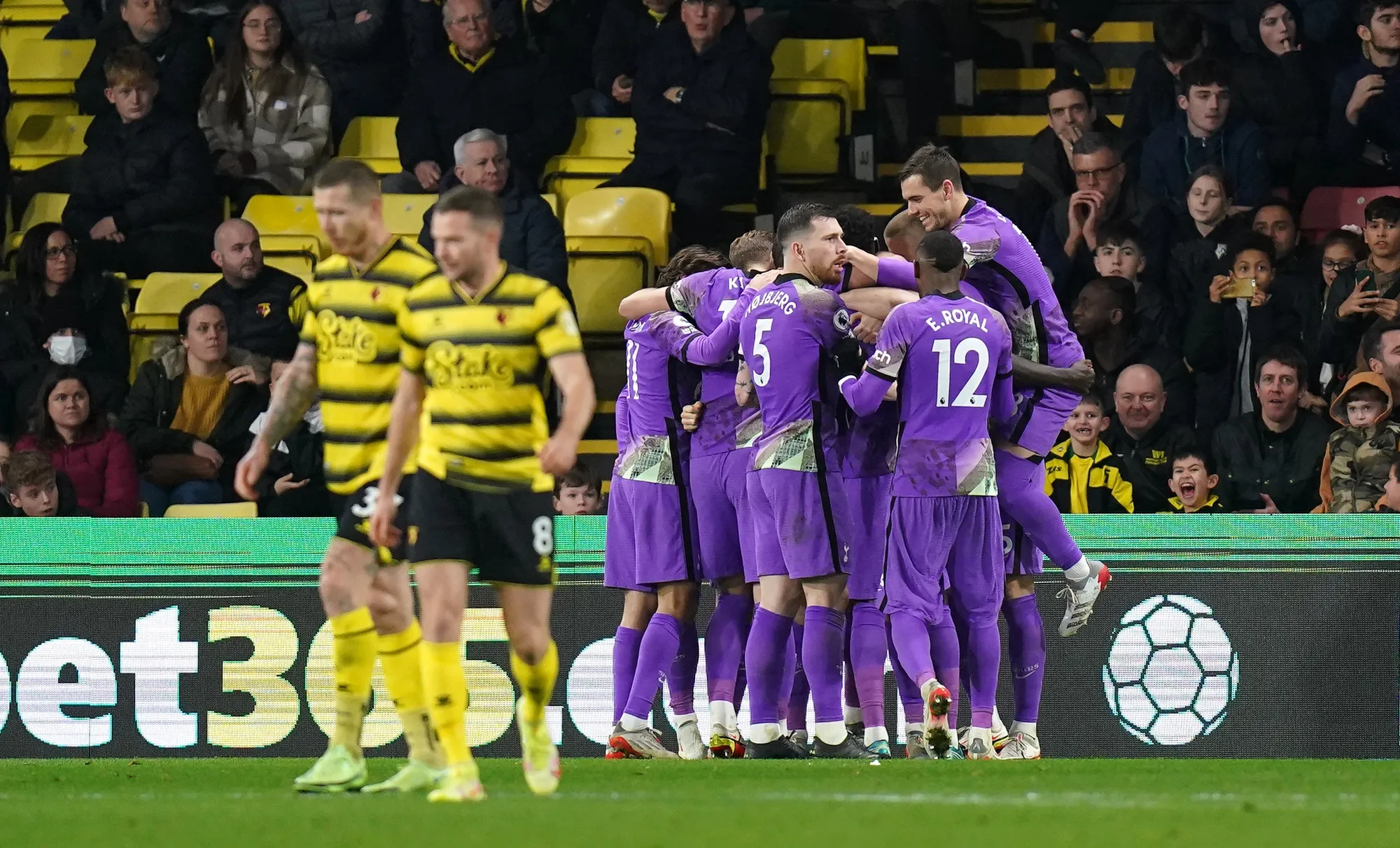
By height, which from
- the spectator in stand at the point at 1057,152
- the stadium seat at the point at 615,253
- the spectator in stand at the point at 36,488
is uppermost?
the spectator in stand at the point at 1057,152

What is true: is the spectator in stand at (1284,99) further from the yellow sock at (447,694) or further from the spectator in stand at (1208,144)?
the yellow sock at (447,694)

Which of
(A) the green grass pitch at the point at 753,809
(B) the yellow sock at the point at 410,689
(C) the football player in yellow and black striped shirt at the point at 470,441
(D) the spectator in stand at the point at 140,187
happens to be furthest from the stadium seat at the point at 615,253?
(C) the football player in yellow and black striped shirt at the point at 470,441

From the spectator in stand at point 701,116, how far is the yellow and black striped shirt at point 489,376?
23.2ft

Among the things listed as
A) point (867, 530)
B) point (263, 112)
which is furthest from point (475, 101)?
point (867, 530)

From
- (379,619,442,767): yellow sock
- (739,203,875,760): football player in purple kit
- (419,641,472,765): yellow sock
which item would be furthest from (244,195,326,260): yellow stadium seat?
(419,641,472,765): yellow sock

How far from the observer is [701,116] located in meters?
13.6

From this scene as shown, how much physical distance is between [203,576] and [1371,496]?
5978 millimetres

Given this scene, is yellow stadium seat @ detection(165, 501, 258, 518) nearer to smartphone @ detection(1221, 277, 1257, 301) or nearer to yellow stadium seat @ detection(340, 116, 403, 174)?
yellow stadium seat @ detection(340, 116, 403, 174)

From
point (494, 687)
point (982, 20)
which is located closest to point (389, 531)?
point (494, 687)

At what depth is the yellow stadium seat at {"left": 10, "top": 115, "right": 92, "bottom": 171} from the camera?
1526 centimetres

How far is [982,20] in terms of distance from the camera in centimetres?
1557

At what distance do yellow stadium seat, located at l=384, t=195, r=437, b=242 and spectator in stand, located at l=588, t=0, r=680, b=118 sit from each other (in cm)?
156

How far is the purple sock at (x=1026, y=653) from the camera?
9570 mm

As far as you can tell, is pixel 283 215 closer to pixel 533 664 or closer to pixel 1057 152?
pixel 1057 152
